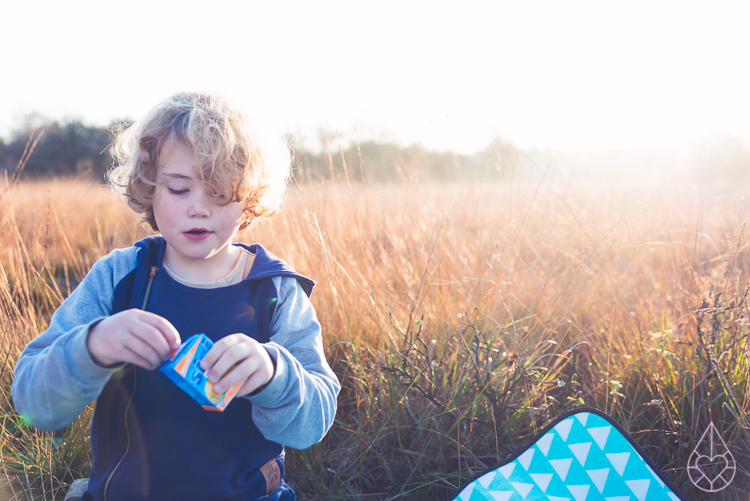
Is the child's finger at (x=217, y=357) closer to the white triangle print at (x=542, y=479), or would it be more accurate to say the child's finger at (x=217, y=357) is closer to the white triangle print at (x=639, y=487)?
the white triangle print at (x=542, y=479)

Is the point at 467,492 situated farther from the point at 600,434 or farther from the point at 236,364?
the point at 236,364

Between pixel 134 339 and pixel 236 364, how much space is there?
0.19 m

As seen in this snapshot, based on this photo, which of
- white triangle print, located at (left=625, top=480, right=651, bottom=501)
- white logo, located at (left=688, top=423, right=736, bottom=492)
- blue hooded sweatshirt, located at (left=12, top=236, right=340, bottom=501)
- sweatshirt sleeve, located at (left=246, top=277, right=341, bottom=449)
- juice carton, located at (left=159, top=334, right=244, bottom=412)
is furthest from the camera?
white logo, located at (left=688, top=423, right=736, bottom=492)

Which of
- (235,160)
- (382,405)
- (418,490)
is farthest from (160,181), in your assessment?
(418,490)

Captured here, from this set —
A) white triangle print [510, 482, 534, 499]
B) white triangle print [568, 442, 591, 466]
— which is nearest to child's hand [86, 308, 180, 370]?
white triangle print [510, 482, 534, 499]

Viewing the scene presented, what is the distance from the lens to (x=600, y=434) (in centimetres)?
142

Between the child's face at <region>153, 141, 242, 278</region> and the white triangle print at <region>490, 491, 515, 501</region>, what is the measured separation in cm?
107

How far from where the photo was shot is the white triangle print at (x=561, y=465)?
140 centimetres

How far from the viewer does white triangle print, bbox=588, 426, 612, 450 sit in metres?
1.41

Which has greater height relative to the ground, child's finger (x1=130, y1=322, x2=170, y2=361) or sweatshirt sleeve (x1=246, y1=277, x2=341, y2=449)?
child's finger (x1=130, y1=322, x2=170, y2=361)

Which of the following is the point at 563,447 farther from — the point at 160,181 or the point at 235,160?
the point at 160,181

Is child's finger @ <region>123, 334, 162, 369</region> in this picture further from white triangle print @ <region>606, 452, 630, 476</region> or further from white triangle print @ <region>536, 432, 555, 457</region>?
white triangle print @ <region>606, 452, 630, 476</region>

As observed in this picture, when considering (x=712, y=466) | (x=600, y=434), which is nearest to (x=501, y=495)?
(x=600, y=434)

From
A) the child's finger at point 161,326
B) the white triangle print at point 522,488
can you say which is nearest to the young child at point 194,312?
the child's finger at point 161,326
